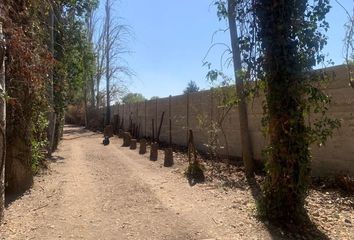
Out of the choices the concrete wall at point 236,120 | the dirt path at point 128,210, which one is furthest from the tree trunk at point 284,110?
the concrete wall at point 236,120

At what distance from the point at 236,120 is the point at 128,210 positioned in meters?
6.15

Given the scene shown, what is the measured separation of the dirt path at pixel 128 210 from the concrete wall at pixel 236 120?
1882 mm

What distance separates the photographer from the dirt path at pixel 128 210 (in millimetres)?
6234

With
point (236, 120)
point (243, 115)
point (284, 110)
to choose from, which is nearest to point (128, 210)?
point (284, 110)

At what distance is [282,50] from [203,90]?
29.7 ft

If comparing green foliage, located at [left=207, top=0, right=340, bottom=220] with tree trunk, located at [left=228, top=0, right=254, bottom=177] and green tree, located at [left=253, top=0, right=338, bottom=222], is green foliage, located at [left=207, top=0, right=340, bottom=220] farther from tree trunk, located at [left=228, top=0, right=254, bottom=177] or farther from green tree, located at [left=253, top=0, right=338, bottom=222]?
tree trunk, located at [left=228, top=0, right=254, bottom=177]

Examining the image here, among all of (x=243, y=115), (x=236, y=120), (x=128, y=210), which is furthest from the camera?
(x=236, y=120)

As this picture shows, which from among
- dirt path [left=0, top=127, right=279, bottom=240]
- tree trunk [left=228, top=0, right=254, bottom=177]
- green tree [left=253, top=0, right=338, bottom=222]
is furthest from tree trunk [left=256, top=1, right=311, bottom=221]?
tree trunk [left=228, top=0, right=254, bottom=177]

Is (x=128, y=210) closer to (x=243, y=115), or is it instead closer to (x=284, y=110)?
(x=284, y=110)

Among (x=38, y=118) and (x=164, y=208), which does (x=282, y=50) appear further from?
(x=38, y=118)

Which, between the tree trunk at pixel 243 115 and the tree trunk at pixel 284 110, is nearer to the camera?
the tree trunk at pixel 284 110

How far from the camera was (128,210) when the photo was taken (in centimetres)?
732

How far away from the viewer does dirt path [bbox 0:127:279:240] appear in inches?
245

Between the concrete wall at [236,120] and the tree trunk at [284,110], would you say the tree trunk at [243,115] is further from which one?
the tree trunk at [284,110]
